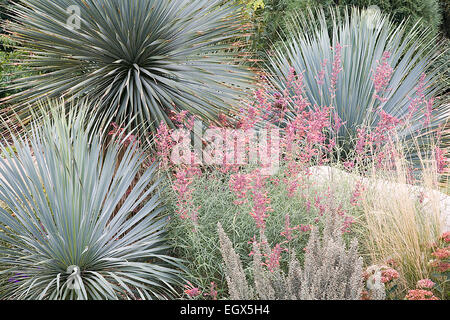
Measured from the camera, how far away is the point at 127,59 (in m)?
4.12

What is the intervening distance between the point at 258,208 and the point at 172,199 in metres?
0.86

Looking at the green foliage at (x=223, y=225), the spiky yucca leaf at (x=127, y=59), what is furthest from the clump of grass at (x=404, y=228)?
the spiky yucca leaf at (x=127, y=59)

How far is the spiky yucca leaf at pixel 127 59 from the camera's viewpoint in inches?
157

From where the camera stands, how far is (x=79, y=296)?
2244 mm

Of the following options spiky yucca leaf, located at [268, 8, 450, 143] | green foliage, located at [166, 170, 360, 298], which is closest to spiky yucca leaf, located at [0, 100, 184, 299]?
green foliage, located at [166, 170, 360, 298]

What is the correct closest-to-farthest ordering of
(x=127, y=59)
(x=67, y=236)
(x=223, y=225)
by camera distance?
(x=67, y=236), (x=223, y=225), (x=127, y=59)

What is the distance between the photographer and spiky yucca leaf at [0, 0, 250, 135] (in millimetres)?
3988

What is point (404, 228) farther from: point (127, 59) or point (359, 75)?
point (359, 75)

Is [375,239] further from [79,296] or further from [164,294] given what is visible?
[79,296]

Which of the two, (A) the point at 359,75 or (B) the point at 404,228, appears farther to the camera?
(A) the point at 359,75

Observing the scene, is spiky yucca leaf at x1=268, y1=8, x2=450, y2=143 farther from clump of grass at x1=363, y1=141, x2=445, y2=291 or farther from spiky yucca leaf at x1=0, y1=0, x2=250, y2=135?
clump of grass at x1=363, y1=141, x2=445, y2=291

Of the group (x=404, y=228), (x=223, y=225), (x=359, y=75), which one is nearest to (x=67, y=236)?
(x=223, y=225)

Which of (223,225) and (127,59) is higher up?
(127,59)

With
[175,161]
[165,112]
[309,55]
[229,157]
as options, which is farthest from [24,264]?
[309,55]
